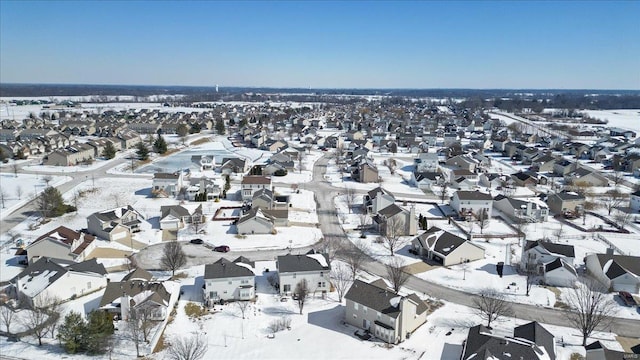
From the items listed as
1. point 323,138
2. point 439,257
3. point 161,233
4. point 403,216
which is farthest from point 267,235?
point 323,138

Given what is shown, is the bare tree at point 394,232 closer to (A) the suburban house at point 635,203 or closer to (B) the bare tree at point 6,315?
(B) the bare tree at point 6,315

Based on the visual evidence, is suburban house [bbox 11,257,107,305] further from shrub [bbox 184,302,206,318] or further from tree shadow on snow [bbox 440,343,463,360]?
tree shadow on snow [bbox 440,343,463,360]

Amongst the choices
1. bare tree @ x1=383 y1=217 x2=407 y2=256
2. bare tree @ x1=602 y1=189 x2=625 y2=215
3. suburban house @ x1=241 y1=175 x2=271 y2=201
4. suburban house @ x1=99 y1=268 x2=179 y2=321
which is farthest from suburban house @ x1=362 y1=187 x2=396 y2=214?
bare tree @ x1=602 y1=189 x2=625 y2=215

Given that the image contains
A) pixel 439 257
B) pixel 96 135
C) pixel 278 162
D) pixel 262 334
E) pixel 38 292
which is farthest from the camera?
pixel 96 135

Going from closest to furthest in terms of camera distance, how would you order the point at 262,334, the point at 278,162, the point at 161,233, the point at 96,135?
the point at 262,334 < the point at 161,233 < the point at 278,162 < the point at 96,135

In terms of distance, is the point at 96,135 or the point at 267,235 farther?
the point at 96,135

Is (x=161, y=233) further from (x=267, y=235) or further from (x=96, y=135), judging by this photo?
(x=96, y=135)
